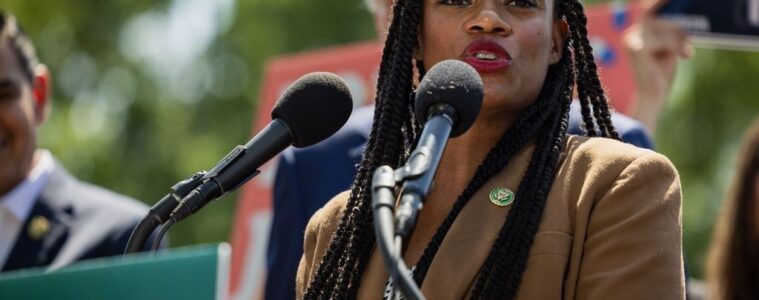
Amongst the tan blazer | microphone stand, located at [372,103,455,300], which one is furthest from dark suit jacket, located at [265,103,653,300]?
microphone stand, located at [372,103,455,300]

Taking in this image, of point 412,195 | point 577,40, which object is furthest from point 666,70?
point 412,195

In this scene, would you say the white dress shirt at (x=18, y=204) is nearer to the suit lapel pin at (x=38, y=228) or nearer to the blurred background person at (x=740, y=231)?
the suit lapel pin at (x=38, y=228)

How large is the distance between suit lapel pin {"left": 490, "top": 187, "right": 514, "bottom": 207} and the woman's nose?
1.13 ft

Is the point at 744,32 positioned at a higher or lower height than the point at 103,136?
higher

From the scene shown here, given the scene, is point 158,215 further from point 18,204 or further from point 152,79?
point 152,79

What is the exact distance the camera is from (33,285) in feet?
11.3

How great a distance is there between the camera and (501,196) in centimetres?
372

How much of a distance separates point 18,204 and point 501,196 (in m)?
2.56

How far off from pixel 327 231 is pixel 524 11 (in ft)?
2.11

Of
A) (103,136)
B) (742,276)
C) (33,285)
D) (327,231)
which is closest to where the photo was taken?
(33,285)

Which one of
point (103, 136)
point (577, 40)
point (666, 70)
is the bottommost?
point (103, 136)

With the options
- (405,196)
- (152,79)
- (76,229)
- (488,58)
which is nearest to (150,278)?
(405,196)

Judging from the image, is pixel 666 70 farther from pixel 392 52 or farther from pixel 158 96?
pixel 158 96

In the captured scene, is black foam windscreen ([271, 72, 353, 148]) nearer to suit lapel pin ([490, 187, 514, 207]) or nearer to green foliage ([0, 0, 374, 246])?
suit lapel pin ([490, 187, 514, 207])
